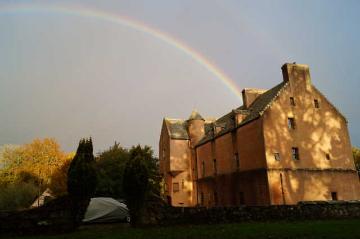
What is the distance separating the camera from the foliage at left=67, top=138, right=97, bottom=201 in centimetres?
1745

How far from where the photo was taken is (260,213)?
62.4 ft

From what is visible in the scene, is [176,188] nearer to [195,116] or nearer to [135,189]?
[195,116]

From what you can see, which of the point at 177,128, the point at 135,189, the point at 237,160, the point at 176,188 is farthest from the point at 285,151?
the point at 177,128

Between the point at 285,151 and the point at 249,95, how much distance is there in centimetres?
1227

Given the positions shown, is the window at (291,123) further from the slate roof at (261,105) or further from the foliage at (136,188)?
the foliage at (136,188)

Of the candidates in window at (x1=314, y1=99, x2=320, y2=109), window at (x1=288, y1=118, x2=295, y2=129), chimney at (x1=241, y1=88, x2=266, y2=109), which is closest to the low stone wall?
window at (x1=288, y1=118, x2=295, y2=129)

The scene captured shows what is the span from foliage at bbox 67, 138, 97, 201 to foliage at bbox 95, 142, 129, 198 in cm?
2468

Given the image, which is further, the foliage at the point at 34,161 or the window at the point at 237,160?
the foliage at the point at 34,161

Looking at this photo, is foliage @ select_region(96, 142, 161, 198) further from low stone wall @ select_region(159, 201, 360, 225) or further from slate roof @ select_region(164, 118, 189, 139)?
low stone wall @ select_region(159, 201, 360, 225)

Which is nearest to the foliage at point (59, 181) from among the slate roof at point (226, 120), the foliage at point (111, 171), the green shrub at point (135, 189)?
the foliage at point (111, 171)

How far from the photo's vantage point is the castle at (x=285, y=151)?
Result: 3197 cm

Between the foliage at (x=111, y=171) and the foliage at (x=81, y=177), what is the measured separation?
24684 millimetres

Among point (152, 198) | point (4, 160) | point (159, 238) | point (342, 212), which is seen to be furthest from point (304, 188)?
point (4, 160)

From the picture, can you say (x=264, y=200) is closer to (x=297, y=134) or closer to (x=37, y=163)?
(x=297, y=134)
